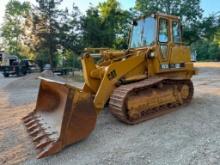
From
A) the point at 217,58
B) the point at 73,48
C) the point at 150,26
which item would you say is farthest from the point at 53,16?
the point at 217,58

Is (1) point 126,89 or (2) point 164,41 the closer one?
(1) point 126,89

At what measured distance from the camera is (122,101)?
239 inches

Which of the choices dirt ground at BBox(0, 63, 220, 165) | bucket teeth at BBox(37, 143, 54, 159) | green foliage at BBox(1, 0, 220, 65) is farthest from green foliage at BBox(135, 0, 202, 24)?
bucket teeth at BBox(37, 143, 54, 159)

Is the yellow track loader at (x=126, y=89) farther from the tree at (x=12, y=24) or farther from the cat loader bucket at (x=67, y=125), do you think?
the tree at (x=12, y=24)

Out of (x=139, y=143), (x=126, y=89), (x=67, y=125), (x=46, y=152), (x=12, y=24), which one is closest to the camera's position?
(x=46, y=152)

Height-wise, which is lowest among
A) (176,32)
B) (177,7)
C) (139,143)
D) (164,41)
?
(139,143)

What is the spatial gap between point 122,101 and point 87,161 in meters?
1.76

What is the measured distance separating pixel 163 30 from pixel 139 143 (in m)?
3.44

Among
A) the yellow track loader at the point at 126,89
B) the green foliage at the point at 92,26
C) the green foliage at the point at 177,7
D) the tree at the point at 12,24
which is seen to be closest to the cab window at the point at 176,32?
the yellow track loader at the point at 126,89

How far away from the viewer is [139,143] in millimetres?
5316

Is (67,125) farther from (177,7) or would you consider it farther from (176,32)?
(177,7)

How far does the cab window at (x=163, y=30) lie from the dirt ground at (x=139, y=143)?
190 cm

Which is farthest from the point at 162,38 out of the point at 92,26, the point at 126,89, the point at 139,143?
the point at 92,26

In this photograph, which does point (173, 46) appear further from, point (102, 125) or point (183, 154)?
point (183, 154)
